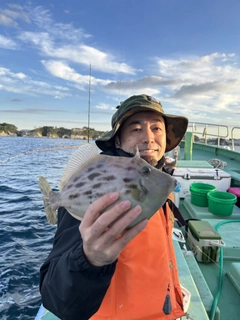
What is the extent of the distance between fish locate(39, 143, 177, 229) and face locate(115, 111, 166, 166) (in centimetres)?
76

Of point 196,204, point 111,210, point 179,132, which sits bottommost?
point 196,204

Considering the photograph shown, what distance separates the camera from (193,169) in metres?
7.44

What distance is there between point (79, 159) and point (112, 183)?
0.41 meters

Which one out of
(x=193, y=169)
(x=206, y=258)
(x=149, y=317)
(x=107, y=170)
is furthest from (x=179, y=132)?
(x=193, y=169)

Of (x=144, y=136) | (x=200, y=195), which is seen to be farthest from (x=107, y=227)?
(x=200, y=195)

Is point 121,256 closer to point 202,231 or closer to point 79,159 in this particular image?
point 79,159

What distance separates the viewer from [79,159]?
180cm

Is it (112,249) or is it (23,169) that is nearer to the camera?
(112,249)

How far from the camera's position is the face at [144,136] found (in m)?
2.45

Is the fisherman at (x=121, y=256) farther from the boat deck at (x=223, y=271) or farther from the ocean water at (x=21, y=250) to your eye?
the boat deck at (x=223, y=271)

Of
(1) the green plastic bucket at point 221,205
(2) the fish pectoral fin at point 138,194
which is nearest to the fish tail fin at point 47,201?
(2) the fish pectoral fin at point 138,194

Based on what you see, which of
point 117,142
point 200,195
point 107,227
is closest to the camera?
point 107,227

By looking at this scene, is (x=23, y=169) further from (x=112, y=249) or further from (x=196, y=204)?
(x=112, y=249)

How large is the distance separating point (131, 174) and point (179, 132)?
1859 millimetres
